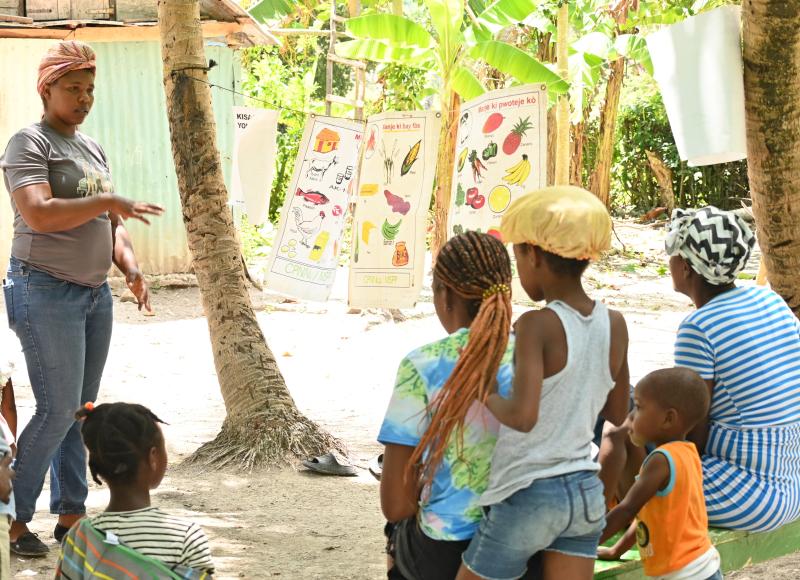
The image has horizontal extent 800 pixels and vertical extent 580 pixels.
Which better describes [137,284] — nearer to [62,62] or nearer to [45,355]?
[45,355]

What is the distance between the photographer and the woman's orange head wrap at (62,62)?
12.5 ft

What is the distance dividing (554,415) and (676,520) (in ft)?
2.40

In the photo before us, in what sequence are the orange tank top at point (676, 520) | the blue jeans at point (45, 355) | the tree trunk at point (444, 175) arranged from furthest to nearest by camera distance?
the tree trunk at point (444, 175), the blue jeans at point (45, 355), the orange tank top at point (676, 520)

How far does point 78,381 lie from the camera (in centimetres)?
400

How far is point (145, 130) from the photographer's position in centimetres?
1189

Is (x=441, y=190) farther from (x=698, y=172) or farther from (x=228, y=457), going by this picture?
(x=698, y=172)

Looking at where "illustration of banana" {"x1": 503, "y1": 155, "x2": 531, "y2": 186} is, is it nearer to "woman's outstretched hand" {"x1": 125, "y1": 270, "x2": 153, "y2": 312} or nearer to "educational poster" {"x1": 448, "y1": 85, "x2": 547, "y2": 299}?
"educational poster" {"x1": 448, "y1": 85, "x2": 547, "y2": 299}

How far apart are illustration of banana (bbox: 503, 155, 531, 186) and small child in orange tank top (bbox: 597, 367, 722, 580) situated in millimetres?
2335

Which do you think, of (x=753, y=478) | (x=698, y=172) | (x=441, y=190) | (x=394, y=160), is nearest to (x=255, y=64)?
(x=698, y=172)

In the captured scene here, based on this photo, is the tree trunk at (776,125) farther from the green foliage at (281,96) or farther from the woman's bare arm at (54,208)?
the green foliage at (281,96)

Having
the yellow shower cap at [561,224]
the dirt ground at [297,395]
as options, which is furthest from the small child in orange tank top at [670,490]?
the dirt ground at [297,395]

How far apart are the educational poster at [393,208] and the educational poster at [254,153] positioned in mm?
700

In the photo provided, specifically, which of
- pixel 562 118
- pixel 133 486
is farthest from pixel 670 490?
pixel 562 118

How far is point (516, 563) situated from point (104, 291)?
231 cm
